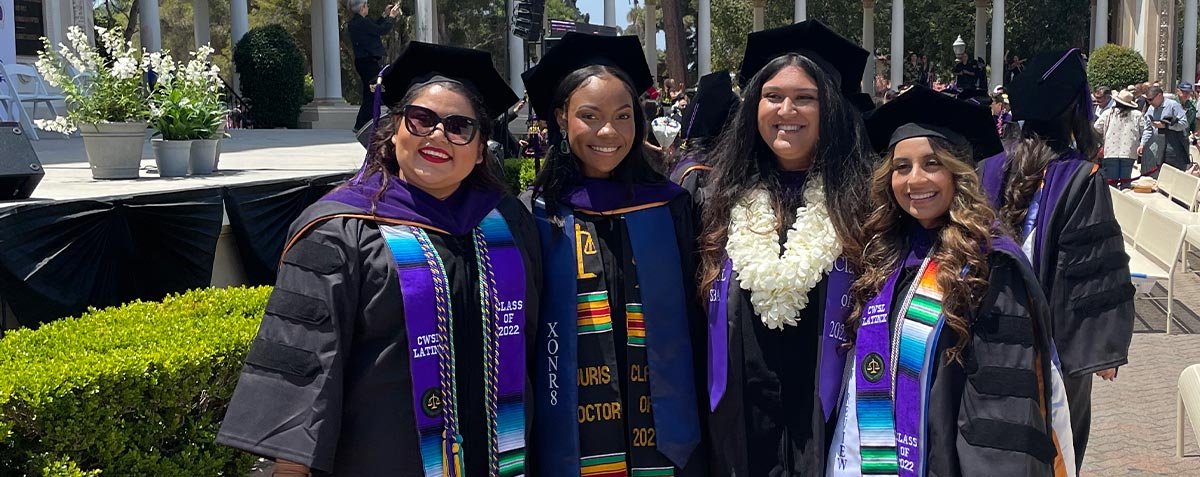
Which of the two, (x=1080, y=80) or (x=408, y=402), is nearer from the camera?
(x=408, y=402)

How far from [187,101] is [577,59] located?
5689mm

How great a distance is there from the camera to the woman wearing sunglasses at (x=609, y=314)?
123 inches

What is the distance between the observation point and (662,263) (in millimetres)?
3197

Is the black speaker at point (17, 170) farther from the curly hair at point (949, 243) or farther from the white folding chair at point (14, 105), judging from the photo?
the white folding chair at point (14, 105)

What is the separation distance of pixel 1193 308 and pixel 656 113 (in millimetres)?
8500

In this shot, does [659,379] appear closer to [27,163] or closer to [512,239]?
[512,239]

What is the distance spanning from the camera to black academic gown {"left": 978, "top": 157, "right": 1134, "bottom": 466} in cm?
A: 379

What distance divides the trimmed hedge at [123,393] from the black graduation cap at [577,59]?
5.57 feet

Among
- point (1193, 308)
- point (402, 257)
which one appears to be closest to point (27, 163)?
point (402, 257)

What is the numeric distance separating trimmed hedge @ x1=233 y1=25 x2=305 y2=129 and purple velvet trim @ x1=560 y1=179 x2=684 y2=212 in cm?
1940

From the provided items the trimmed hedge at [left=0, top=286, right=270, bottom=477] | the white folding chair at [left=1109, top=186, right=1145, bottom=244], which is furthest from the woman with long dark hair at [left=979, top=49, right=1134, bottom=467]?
the white folding chair at [left=1109, top=186, right=1145, bottom=244]

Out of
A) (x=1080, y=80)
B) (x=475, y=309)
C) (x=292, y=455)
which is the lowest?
(x=292, y=455)

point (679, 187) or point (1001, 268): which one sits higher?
point (679, 187)

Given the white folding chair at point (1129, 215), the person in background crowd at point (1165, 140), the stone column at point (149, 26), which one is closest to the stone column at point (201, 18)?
the stone column at point (149, 26)
